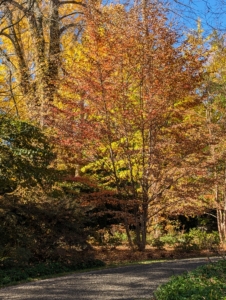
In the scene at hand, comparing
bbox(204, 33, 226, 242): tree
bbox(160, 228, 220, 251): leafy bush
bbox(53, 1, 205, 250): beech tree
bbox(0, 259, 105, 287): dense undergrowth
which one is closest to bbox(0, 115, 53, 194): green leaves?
bbox(53, 1, 205, 250): beech tree

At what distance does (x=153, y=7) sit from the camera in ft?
39.9

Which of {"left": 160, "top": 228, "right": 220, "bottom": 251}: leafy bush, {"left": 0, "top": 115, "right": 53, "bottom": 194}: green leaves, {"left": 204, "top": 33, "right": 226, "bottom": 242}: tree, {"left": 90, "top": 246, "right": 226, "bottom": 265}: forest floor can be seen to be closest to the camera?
{"left": 0, "top": 115, "right": 53, "bottom": 194}: green leaves

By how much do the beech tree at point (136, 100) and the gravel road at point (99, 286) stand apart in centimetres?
372

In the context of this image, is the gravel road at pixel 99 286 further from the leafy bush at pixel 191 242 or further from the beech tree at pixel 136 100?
the leafy bush at pixel 191 242

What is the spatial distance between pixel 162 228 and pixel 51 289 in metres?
11.9

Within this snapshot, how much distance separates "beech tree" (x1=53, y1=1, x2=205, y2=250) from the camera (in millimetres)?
11812

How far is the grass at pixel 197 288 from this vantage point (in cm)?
482

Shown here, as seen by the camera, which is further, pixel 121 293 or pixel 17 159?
pixel 17 159

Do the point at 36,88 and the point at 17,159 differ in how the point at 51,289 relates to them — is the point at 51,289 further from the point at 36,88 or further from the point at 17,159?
the point at 36,88

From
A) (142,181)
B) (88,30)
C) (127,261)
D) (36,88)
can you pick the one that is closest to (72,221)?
(127,261)

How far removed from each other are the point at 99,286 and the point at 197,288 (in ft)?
7.26

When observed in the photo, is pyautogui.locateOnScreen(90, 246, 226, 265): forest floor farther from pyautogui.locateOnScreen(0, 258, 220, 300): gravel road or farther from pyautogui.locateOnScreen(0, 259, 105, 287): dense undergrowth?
pyautogui.locateOnScreen(0, 258, 220, 300): gravel road

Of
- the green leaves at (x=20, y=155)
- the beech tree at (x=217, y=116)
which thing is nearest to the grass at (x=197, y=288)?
the green leaves at (x=20, y=155)

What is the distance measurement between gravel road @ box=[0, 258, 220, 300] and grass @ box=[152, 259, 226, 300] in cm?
68
